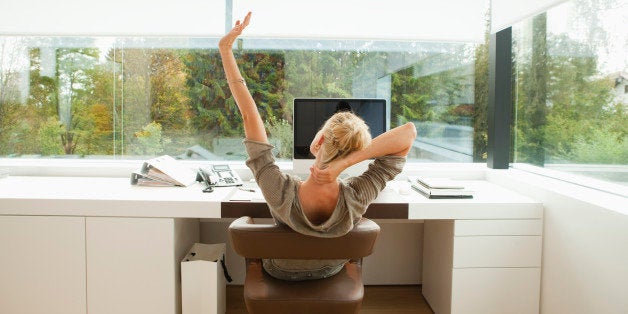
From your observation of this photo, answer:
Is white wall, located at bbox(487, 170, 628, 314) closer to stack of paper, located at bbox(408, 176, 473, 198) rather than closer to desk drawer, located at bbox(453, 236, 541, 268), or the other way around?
desk drawer, located at bbox(453, 236, 541, 268)

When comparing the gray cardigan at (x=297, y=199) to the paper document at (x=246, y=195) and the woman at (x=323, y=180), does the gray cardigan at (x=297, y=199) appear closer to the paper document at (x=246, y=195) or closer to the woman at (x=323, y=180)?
the woman at (x=323, y=180)

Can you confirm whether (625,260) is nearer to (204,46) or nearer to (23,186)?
(204,46)

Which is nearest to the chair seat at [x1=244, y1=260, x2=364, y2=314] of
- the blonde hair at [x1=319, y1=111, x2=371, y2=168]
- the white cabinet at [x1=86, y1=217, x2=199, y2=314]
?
the blonde hair at [x1=319, y1=111, x2=371, y2=168]

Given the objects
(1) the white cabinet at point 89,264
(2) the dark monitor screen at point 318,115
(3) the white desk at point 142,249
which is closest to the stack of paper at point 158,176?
(3) the white desk at point 142,249

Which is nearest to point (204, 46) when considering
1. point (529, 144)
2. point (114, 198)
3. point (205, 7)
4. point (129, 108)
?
point (205, 7)

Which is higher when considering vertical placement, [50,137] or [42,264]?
[50,137]

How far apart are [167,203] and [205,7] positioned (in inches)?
54.9

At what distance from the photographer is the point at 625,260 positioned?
5.90 feet

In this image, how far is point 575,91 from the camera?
242 cm

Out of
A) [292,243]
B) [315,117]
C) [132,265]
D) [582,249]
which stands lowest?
[132,265]

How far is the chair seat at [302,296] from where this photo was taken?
167cm

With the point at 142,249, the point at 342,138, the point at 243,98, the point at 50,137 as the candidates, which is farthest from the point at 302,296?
the point at 50,137

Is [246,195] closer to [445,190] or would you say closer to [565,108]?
[445,190]

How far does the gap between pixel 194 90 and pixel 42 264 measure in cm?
140
